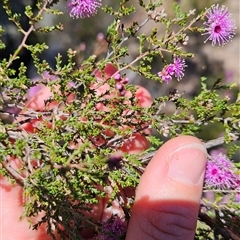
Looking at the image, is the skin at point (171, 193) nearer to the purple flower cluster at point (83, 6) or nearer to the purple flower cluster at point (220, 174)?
the purple flower cluster at point (220, 174)

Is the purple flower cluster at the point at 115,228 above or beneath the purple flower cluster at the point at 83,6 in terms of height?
beneath

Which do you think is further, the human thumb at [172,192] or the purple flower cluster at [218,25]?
the purple flower cluster at [218,25]

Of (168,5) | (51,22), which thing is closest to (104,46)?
(51,22)

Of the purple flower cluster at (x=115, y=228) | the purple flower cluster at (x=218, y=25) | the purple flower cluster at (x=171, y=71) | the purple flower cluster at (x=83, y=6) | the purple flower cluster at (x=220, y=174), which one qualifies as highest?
the purple flower cluster at (x=218, y=25)

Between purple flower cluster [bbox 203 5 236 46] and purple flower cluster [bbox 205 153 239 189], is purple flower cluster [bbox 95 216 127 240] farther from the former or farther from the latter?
purple flower cluster [bbox 203 5 236 46]

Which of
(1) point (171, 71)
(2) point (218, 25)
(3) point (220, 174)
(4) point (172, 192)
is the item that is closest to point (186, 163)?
(4) point (172, 192)

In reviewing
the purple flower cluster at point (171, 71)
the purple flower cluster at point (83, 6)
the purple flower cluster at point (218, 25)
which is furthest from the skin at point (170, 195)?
the purple flower cluster at point (83, 6)

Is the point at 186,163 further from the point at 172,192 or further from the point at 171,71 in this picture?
the point at 171,71
